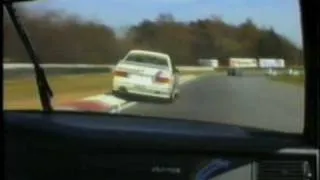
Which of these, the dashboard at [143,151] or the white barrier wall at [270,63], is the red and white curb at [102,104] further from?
the white barrier wall at [270,63]

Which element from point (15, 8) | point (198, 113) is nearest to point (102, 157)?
point (198, 113)

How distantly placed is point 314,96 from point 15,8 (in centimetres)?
141

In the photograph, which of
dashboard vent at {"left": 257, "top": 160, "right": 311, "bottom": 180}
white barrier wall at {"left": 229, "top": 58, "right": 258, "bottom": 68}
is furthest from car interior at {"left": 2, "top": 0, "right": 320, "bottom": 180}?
white barrier wall at {"left": 229, "top": 58, "right": 258, "bottom": 68}

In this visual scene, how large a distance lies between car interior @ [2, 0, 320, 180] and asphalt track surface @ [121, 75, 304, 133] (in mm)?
40

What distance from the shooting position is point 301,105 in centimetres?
394

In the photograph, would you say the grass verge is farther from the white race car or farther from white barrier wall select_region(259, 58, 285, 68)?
white barrier wall select_region(259, 58, 285, 68)

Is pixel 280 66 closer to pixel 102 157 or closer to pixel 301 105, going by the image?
pixel 301 105

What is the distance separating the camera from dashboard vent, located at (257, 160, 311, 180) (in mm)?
3957

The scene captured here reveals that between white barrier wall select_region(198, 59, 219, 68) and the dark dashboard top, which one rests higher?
white barrier wall select_region(198, 59, 219, 68)

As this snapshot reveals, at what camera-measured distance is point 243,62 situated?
395 centimetres

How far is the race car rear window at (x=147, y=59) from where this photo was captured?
3986mm

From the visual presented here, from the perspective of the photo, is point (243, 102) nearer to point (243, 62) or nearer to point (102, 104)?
point (243, 62)

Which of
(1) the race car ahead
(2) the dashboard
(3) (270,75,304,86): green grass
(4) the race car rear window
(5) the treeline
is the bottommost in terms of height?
(2) the dashboard

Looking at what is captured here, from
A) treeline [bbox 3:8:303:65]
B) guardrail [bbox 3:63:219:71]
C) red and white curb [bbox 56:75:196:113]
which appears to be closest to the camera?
treeline [bbox 3:8:303:65]
